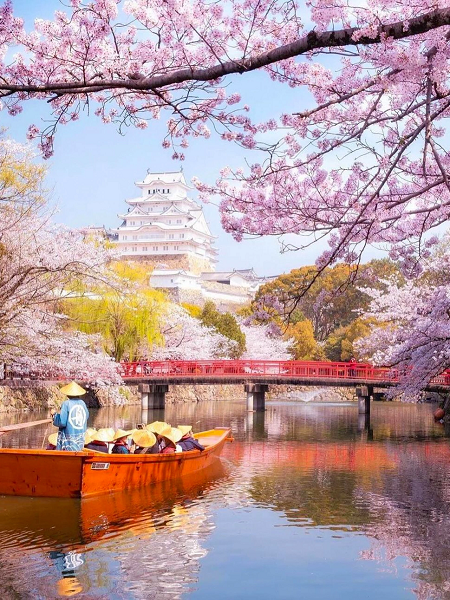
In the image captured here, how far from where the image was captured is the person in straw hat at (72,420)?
1011cm

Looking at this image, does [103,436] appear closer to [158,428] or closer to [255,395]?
[158,428]

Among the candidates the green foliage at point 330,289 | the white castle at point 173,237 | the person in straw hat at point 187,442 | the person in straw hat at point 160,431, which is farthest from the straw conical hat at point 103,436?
the white castle at point 173,237

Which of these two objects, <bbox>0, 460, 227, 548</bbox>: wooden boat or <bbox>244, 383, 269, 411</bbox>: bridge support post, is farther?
<bbox>244, 383, 269, 411</bbox>: bridge support post

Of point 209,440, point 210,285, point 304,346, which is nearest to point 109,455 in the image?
point 209,440

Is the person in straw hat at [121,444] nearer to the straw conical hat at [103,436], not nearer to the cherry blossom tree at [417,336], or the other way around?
the straw conical hat at [103,436]

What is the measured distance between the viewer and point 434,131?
26.5 ft

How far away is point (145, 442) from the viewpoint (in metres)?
11.7

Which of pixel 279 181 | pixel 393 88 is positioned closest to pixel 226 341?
pixel 279 181

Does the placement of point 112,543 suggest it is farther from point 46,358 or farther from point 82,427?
point 46,358

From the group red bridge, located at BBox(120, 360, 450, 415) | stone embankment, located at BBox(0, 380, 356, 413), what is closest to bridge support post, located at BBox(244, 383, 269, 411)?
red bridge, located at BBox(120, 360, 450, 415)

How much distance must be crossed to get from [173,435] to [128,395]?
75.4 ft

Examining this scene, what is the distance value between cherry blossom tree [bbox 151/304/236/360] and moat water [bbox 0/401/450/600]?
21277 millimetres

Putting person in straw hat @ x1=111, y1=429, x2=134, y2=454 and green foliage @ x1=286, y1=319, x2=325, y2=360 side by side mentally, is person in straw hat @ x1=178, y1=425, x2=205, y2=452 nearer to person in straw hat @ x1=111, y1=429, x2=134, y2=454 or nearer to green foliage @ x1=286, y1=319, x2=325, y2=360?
person in straw hat @ x1=111, y1=429, x2=134, y2=454

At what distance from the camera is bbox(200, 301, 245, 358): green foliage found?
4088cm
